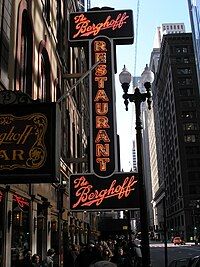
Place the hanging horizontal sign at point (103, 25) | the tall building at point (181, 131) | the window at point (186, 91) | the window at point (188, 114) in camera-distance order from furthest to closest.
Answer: the window at point (186, 91)
the window at point (188, 114)
the tall building at point (181, 131)
the hanging horizontal sign at point (103, 25)

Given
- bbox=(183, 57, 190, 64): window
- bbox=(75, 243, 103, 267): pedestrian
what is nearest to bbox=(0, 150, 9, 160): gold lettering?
bbox=(75, 243, 103, 267): pedestrian

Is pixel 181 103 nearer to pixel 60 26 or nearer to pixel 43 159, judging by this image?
pixel 60 26

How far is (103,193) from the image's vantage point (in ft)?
49.6

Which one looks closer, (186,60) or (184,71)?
(184,71)

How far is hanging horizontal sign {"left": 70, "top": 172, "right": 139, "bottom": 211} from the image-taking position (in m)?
14.8

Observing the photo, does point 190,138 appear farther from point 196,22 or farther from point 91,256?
point 91,256

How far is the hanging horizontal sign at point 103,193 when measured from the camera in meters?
14.8

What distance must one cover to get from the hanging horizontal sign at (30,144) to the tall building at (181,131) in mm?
109116

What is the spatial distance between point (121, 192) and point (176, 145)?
10977cm

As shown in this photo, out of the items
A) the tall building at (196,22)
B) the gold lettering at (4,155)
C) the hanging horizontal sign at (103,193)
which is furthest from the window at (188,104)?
the gold lettering at (4,155)

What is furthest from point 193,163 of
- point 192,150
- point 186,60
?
point 186,60

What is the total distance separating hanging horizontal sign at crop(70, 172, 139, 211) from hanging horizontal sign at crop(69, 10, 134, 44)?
11208 mm

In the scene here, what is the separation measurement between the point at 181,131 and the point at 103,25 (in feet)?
321

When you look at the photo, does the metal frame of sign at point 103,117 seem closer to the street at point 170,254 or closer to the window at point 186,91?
the street at point 170,254
